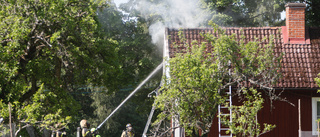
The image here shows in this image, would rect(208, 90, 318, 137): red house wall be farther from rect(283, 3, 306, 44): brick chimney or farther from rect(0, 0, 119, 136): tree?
rect(0, 0, 119, 136): tree

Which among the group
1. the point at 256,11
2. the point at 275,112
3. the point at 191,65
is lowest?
the point at 275,112

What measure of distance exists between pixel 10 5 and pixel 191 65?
986 cm

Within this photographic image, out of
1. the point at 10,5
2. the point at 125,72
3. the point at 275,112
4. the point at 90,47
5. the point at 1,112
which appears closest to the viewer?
the point at 1,112

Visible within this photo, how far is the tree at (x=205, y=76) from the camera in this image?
45.9 feet

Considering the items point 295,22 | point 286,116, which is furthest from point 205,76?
point 295,22

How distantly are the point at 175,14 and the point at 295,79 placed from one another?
16144 millimetres

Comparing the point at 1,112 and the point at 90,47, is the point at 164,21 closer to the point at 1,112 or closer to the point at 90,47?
the point at 90,47

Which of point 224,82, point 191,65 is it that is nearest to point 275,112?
point 224,82

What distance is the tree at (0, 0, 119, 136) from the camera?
64.2 ft

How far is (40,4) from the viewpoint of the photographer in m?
21.4

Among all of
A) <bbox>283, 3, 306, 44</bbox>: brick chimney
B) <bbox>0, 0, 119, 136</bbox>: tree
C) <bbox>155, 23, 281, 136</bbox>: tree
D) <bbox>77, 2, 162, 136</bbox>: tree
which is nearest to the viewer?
<bbox>155, 23, 281, 136</bbox>: tree

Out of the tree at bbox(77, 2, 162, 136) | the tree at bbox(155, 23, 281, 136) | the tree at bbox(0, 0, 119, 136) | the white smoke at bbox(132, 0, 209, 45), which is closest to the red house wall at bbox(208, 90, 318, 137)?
the tree at bbox(155, 23, 281, 136)

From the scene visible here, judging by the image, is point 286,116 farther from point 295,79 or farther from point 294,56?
point 294,56

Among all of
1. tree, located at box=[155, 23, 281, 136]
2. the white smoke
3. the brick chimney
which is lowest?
tree, located at box=[155, 23, 281, 136]
